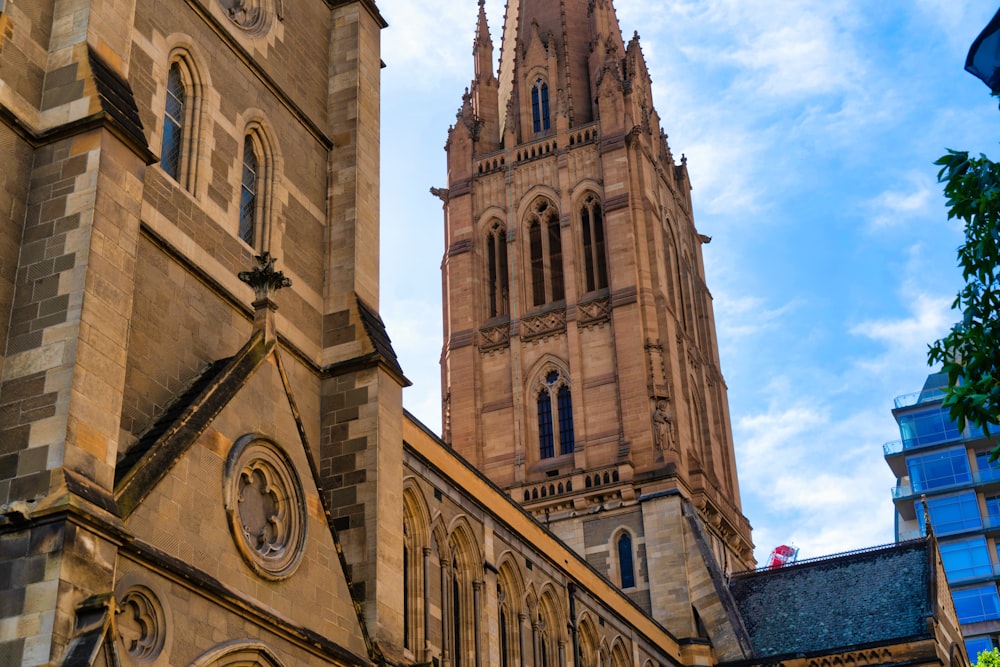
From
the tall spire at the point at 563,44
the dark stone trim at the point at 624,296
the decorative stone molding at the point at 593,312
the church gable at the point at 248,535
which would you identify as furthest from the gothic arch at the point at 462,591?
the tall spire at the point at 563,44

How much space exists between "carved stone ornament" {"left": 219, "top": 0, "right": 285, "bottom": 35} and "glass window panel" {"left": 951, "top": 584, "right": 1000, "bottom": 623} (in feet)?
221

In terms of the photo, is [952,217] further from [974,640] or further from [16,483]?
[974,640]

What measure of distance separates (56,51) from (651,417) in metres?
36.2

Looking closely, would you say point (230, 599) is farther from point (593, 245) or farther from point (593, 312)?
point (593, 245)

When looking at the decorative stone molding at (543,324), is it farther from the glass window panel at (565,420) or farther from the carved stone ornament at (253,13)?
the carved stone ornament at (253,13)

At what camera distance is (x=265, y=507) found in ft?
56.4

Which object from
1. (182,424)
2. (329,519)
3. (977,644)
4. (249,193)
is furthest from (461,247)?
(182,424)

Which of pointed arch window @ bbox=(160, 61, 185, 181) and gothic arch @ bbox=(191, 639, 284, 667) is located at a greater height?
pointed arch window @ bbox=(160, 61, 185, 181)

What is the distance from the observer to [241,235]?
66.9 feet

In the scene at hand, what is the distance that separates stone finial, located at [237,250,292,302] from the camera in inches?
712

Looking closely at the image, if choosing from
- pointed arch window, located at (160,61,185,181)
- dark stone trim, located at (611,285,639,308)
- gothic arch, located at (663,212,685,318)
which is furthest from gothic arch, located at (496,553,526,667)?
gothic arch, located at (663,212,685,318)

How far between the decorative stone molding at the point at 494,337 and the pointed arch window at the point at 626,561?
10420 mm

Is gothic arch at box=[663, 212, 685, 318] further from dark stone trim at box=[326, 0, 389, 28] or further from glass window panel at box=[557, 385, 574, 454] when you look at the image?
dark stone trim at box=[326, 0, 389, 28]

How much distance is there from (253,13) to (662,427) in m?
31.0
